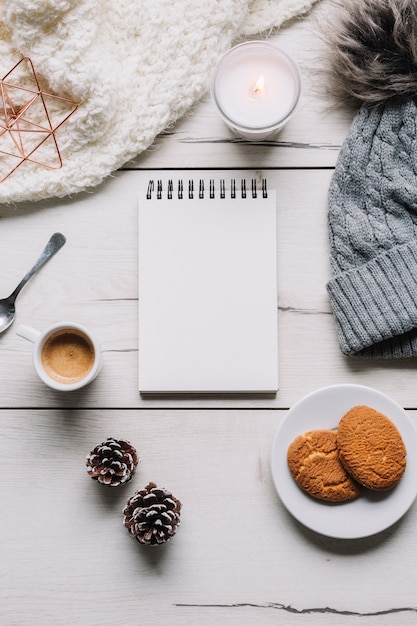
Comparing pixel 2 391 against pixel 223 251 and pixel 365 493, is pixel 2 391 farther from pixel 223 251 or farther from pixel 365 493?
pixel 365 493

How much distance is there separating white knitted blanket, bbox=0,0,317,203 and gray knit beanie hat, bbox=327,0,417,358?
11 centimetres

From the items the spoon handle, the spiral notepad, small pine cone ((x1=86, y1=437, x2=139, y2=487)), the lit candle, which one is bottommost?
small pine cone ((x1=86, y1=437, x2=139, y2=487))

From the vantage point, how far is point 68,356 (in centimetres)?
74

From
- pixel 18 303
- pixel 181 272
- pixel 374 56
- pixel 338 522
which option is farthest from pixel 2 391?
pixel 374 56

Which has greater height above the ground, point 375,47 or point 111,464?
point 375,47

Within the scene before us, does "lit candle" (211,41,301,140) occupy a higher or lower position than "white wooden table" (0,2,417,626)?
higher

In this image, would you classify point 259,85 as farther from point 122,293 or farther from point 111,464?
point 111,464

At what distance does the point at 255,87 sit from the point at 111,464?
1.56ft

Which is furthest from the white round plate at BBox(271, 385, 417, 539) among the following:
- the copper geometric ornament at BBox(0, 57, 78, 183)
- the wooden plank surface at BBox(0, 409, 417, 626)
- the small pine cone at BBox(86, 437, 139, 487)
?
the copper geometric ornament at BBox(0, 57, 78, 183)

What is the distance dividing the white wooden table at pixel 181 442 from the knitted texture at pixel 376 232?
25 millimetres

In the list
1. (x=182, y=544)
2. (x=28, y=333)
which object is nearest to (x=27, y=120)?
(x=28, y=333)

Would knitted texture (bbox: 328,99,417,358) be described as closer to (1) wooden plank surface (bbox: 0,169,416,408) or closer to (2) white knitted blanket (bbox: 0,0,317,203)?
A: (1) wooden plank surface (bbox: 0,169,416,408)

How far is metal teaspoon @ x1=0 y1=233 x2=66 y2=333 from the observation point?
77cm

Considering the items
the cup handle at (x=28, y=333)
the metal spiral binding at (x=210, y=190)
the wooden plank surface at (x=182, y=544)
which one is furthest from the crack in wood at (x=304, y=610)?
the metal spiral binding at (x=210, y=190)
